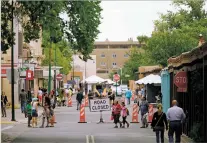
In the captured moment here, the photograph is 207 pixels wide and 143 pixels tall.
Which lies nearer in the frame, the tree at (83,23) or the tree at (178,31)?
the tree at (83,23)

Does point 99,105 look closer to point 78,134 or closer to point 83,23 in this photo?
point 78,134

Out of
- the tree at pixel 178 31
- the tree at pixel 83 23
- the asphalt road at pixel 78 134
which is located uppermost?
the tree at pixel 178 31

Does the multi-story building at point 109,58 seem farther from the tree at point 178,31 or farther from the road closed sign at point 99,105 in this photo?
the road closed sign at point 99,105

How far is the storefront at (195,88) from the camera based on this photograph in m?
21.5

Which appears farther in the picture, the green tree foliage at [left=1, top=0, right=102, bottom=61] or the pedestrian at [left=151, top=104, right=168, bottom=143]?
the green tree foliage at [left=1, top=0, right=102, bottom=61]

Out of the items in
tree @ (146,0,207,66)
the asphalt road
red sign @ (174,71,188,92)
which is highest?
tree @ (146,0,207,66)

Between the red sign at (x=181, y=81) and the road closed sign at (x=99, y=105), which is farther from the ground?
the red sign at (x=181, y=81)

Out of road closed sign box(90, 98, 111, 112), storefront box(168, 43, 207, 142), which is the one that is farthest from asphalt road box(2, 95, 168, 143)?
road closed sign box(90, 98, 111, 112)

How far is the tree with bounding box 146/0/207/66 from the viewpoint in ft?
205

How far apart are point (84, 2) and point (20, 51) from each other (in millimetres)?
30569

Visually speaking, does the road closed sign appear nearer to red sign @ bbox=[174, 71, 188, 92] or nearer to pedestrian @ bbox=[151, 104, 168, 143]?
red sign @ bbox=[174, 71, 188, 92]

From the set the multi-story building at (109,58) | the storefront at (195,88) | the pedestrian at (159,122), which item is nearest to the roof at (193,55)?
the storefront at (195,88)

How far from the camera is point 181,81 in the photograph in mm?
25109

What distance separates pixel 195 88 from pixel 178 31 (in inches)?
2039
